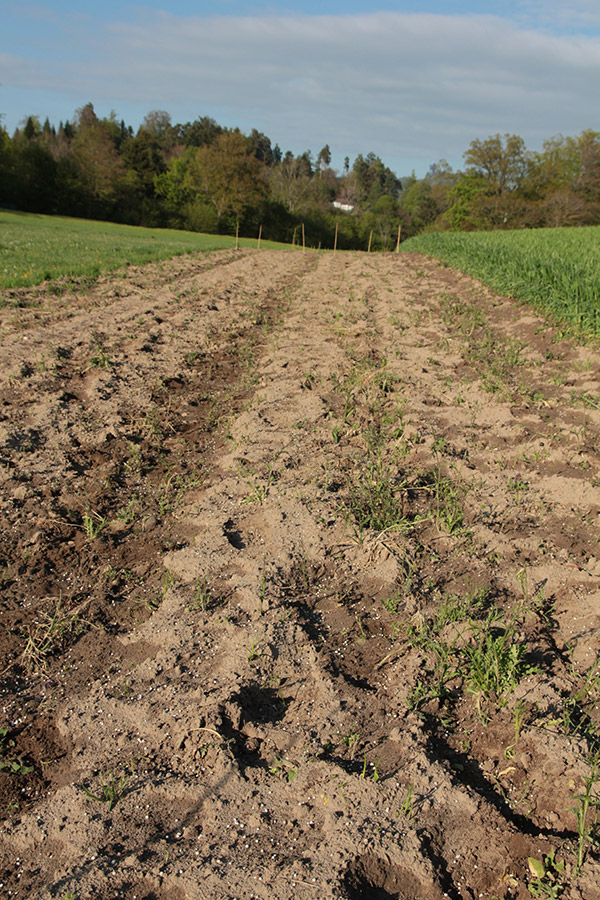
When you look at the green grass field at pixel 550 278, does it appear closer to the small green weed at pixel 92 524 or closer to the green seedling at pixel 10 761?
the small green weed at pixel 92 524

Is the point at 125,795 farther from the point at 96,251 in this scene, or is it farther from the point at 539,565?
the point at 96,251

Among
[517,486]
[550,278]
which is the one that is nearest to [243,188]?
[550,278]

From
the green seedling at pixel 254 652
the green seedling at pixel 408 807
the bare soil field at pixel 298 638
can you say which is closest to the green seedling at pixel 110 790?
the bare soil field at pixel 298 638

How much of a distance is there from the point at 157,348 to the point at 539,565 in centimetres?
612

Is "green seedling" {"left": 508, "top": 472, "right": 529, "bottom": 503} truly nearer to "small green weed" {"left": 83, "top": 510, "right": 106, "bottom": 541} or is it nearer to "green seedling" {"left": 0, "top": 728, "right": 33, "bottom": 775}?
"small green weed" {"left": 83, "top": 510, "right": 106, "bottom": 541}

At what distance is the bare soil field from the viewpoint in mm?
2047

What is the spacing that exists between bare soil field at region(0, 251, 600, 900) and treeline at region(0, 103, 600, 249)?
153 feet

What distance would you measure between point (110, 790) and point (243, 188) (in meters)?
55.7

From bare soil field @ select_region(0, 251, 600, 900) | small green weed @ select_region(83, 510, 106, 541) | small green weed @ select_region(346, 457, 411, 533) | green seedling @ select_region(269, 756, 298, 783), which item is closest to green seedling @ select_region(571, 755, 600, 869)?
bare soil field @ select_region(0, 251, 600, 900)

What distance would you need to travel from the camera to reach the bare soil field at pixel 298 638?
2.05 meters

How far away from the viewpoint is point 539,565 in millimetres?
3648

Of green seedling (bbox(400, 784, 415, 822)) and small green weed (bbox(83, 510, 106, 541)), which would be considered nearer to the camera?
green seedling (bbox(400, 784, 415, 822))

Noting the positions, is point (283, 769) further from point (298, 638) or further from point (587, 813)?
point (587, 813)

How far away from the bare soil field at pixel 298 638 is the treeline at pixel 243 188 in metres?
46.6
